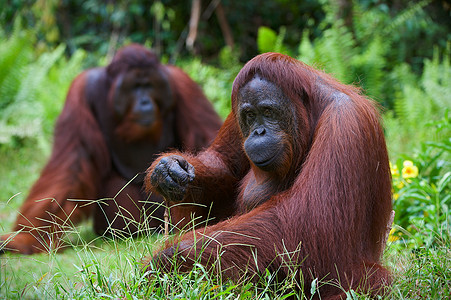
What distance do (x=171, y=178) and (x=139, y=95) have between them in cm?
298

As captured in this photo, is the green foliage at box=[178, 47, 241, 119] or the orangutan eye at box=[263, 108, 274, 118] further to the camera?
the green foliage at box=[178, 47, 241, 119]

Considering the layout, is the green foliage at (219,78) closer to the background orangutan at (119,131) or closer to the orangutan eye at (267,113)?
the background orangutan at (119,131)

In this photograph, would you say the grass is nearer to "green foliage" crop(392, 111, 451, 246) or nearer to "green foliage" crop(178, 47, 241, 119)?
"green foliage" crop(392, 111, 451, 246)

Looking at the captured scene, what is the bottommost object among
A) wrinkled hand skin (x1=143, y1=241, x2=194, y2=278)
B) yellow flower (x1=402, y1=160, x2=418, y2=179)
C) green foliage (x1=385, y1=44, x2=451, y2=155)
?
green foliage (x1=385, y1=44, x2=451, y2=155)

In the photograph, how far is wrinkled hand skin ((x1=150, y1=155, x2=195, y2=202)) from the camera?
317 cm

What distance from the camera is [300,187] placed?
2.88 m

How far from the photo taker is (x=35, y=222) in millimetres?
5223

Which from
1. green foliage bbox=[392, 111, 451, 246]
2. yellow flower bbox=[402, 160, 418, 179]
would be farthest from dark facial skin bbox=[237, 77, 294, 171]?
yellow flower bbox=[402, 160, 418, 179]

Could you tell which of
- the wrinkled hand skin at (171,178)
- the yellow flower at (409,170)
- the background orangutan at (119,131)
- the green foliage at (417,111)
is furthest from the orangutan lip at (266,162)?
the green foliage at (417,111)

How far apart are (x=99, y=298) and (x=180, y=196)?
83 cm

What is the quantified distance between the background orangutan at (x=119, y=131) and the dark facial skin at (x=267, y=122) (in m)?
2.67

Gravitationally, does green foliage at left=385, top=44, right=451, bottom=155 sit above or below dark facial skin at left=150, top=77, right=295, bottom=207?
below

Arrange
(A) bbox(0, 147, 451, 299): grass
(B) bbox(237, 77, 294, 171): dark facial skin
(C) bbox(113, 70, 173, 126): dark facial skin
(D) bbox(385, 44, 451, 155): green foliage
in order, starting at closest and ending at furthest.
→ (A) bbox(0, 147, 451, 299): grass
(B) bbox(237, 77, 294, 171): dark facial skin
(C) bbox(113, 70, 173, 126): dark facial skin
(D) bbox(385, 44, 451, 155): green foliage

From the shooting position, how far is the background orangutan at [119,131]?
572 cm
